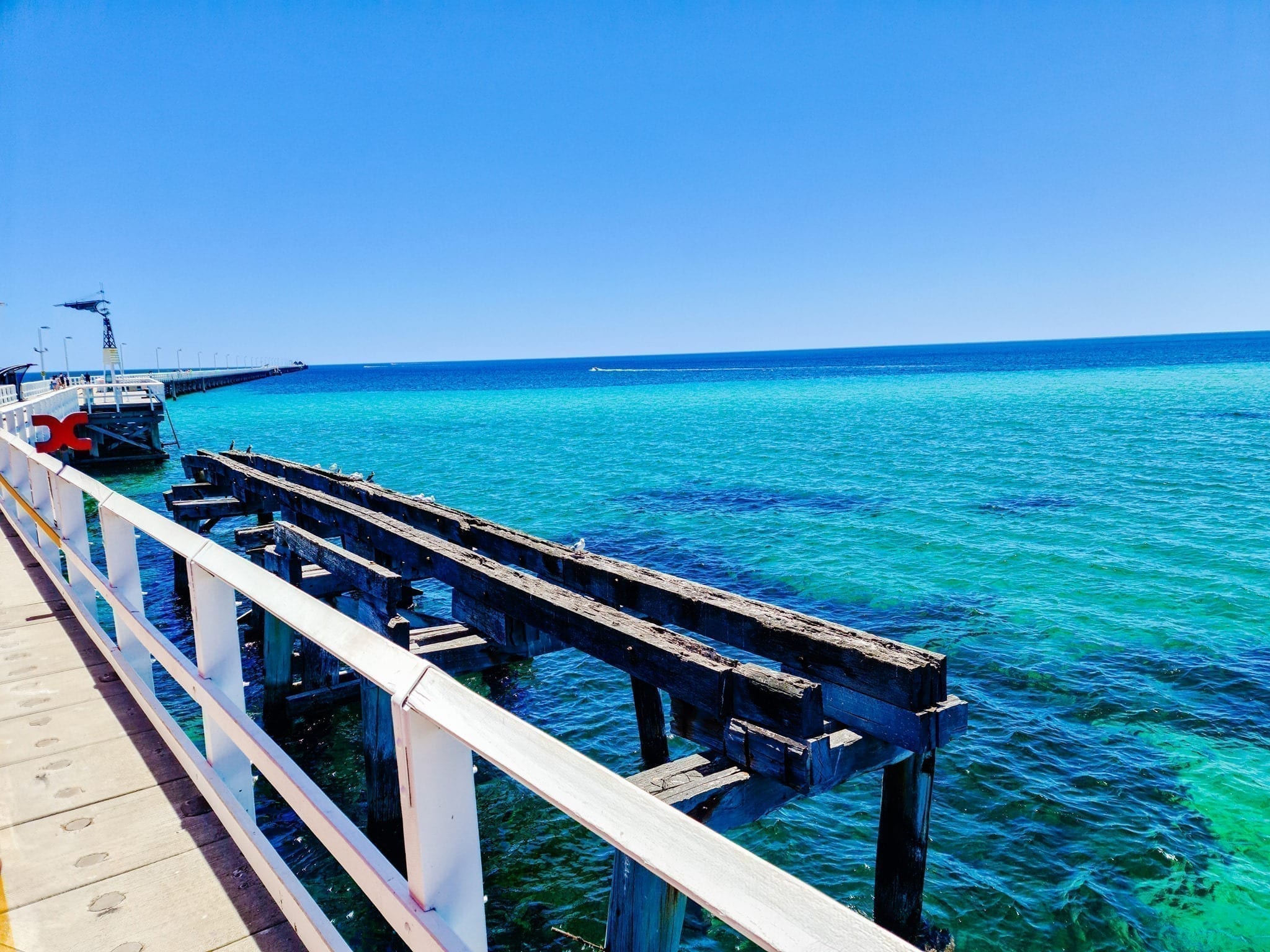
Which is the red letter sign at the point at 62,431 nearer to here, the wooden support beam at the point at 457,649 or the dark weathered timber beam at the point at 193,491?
the dark weathered timber beam at the point at 193,491

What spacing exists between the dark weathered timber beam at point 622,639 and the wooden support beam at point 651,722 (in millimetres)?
2259

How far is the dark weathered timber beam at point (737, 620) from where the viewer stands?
14.8 ft

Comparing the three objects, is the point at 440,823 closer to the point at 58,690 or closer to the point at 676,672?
the point at 676,672

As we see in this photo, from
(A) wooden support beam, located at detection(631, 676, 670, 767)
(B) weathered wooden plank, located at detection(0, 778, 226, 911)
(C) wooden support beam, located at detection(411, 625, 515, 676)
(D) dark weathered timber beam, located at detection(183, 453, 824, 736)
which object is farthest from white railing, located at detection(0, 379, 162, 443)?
(B) weathered wooden plank, located at detection(0, 778, 226, 911)

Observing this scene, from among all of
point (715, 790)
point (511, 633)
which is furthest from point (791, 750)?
point (511, 633)

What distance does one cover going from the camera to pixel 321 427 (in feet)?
188

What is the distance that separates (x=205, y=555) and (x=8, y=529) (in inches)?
341

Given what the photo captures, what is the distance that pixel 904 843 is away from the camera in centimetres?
511

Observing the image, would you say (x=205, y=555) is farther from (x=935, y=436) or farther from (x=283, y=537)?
(x=935, y=436)

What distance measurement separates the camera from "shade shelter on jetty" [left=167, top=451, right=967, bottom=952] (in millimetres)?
4164

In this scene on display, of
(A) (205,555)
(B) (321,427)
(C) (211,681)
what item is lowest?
(B) (321,427)

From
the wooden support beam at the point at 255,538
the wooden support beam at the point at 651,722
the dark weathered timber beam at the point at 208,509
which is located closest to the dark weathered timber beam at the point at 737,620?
the wooden support beam at the point at 651,722

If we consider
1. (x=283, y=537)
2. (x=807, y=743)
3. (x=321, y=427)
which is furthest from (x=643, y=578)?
(x=321, y=427)

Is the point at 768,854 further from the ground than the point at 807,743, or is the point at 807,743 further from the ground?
the point at 807,743
